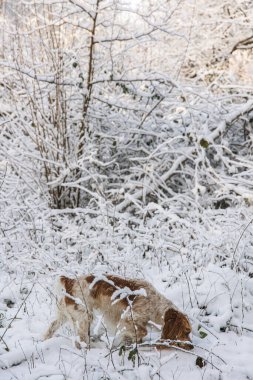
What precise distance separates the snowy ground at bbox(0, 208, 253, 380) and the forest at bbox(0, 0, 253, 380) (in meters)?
0.01

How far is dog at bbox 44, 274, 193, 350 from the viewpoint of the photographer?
2.71 meters

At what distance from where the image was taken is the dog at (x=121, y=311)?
8.90 ft

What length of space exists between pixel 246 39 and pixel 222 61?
77cm

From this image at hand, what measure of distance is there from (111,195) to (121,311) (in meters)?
3.81

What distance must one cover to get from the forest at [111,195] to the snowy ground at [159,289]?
0.01 metres

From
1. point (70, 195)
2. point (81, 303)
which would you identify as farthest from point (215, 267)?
point (70, 195)

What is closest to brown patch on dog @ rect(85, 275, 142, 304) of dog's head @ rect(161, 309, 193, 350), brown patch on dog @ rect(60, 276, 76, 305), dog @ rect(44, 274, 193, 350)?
A: dog @ rect(44, 274, 193, 350)

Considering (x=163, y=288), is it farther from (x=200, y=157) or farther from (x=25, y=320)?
(x=200, y=157)

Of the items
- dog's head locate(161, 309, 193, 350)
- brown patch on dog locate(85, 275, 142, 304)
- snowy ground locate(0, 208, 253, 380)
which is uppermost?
brown patch on dog locate(85, 275, 142, 304)

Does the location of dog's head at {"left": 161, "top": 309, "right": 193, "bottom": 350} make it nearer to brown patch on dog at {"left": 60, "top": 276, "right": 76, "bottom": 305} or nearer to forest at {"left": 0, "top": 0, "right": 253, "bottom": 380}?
forest at {"left": 0, "top": 0, "right": 253, "bottom": 380}

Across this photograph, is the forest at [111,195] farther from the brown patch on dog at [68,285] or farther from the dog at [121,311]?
the brown patch on dog at [68,285]

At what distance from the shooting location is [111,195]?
259 inches

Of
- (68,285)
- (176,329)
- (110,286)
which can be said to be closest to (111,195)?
(68,285)

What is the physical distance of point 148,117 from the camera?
676 cm
